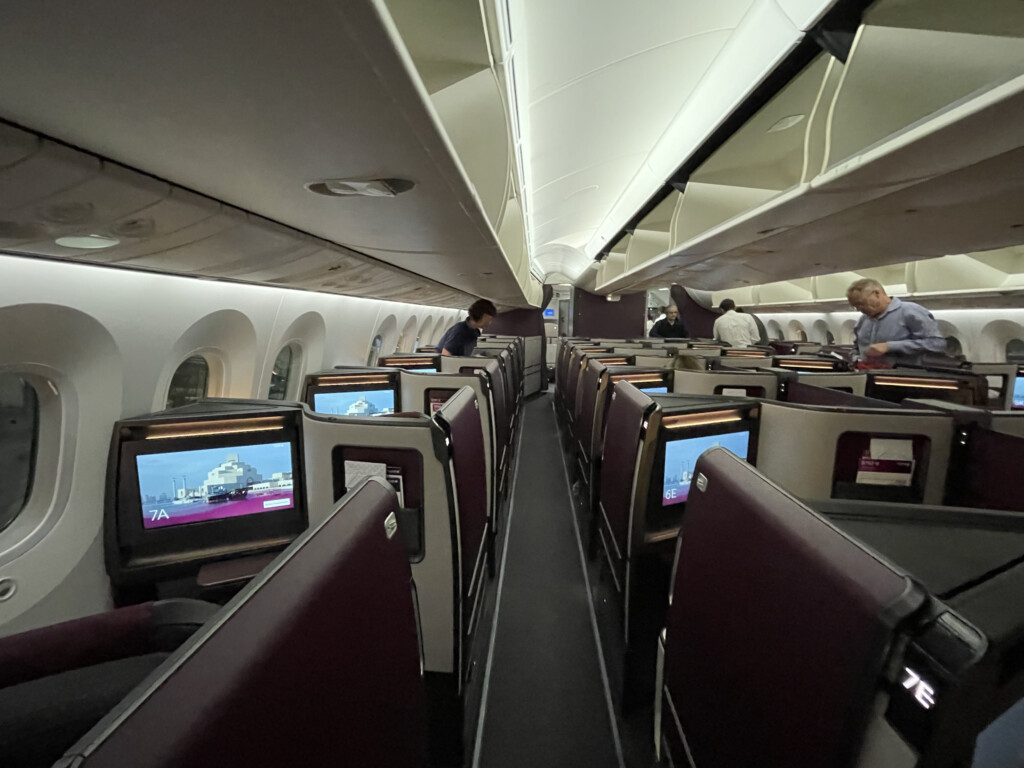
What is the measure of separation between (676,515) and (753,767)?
1.39 m

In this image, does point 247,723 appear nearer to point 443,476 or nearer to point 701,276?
point 443,476

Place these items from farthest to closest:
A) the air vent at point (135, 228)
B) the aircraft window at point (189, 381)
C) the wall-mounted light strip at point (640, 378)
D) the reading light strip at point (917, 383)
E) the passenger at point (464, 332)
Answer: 1. the passenger at point (464, 332)
2. the aircraft window at point (189, 381)
3. the wall-mounted light strip at point (640, 378)
4. the reading light strip at point (917, 383)
5. the air vent at point (135, 228)

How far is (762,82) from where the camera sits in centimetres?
251

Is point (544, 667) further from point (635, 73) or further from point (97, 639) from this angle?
point (635, 73)

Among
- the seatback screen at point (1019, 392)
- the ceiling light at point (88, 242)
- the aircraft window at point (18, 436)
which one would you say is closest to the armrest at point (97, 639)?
the ceiling light at point (88, 242)

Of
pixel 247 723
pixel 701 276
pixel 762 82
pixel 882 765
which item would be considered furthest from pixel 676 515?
pixel 701 276

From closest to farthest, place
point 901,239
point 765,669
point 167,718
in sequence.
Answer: point 167,718 → point 765,669 → point 901,239

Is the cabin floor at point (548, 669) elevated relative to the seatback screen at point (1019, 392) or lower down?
lower down

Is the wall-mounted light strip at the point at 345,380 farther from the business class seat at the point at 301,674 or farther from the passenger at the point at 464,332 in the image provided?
the business class seat at the point at 301,674

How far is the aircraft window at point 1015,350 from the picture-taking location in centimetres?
700

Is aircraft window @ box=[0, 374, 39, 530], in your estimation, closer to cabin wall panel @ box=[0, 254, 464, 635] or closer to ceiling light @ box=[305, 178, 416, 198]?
cabin wall panel @ box=[0, 254, 464, 635]

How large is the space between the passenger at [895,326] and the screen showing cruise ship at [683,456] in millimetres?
2795

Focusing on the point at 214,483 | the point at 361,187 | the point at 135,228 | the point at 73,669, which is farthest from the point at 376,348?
the point at 73,669

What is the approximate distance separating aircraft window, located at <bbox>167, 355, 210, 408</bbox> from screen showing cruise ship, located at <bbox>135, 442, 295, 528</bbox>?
1.91 meters
